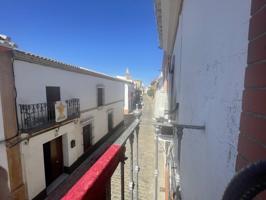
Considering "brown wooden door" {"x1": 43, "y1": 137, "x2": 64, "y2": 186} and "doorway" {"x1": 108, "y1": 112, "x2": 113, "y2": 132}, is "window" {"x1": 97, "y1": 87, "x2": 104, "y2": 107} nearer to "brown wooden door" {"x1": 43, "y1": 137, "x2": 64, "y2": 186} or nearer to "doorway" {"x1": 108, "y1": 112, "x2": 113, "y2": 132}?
"doorway" {"x1": 108, "y1": 112, "x2": 113, "y2": 132}

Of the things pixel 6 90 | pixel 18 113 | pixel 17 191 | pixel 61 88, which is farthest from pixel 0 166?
pixel 61 88

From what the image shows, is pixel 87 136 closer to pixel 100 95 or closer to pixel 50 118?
pixel 100 95

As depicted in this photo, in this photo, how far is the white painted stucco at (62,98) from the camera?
17.6 ft

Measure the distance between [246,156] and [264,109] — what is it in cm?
24

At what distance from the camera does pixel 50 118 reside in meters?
6.56

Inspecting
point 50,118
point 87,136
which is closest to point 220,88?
point 50,118

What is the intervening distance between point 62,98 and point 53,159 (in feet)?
9.30

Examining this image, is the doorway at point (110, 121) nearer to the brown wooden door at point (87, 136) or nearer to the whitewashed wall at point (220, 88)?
the brown wooden door at point (87, 136)

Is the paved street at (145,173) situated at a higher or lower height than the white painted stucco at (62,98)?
lower

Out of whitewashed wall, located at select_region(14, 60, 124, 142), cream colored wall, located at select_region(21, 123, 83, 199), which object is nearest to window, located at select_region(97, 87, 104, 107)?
whitewashed wall, located at select_region(14, 60, 124, 142)

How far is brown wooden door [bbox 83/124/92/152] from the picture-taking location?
973 cm

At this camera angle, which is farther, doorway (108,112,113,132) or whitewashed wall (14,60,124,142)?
doorway (108,112,113,132)

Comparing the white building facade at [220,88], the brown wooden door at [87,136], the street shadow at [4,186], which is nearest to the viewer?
the white building facade at [220,88]

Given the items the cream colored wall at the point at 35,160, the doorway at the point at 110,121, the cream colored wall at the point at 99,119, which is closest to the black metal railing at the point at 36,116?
the cream colored wall at the point at 35,160
